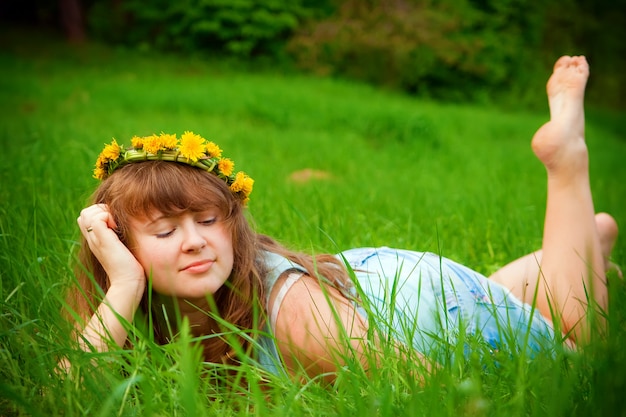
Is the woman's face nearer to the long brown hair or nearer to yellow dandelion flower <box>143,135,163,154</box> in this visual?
the long brown hair

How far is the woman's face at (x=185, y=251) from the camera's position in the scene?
1518 millimetres

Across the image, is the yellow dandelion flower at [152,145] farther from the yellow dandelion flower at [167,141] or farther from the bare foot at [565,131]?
the bare foot at [565,131]

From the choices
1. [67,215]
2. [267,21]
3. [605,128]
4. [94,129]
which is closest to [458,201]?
[67,215]

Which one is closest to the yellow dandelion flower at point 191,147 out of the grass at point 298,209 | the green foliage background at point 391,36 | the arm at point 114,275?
the arm at point 114,275

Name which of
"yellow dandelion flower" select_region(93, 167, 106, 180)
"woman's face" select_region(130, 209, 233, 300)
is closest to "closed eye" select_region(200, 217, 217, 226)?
"woman's face" select_region(130, 209, 233, 300)

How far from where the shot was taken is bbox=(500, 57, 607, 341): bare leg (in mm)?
2117

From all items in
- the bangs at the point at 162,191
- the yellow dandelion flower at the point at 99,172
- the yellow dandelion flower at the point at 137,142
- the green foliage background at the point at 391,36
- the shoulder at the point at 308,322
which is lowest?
the shoulder at the point at 308,322

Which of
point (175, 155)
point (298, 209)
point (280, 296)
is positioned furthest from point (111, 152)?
point (298, 209)

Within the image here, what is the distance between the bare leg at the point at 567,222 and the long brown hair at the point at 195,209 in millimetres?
810

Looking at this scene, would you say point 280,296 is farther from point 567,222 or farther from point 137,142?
point 567,222

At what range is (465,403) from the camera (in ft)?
3.70

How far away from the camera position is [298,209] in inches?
116

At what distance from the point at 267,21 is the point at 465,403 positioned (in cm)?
1393

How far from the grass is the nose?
24cm
